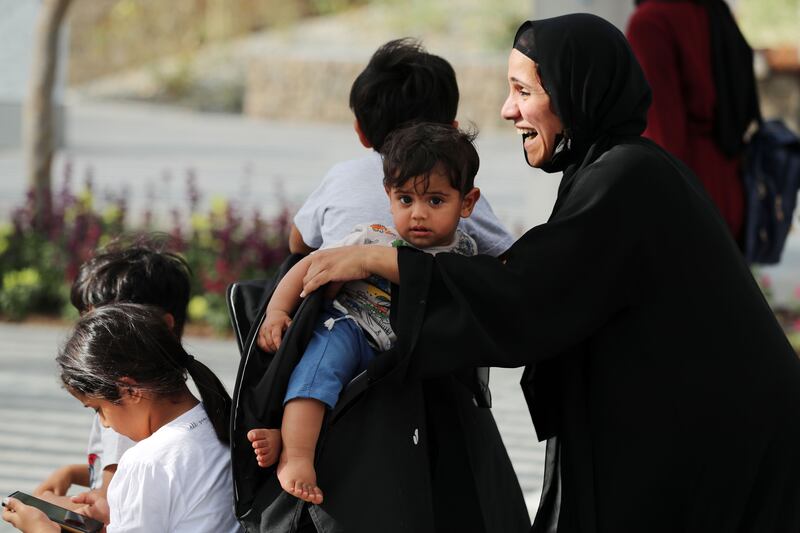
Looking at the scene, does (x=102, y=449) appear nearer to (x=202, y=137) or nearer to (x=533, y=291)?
(x=533, y=291)

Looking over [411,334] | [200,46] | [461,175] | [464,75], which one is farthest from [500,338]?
[200,46]

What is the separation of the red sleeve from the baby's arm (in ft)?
8.03

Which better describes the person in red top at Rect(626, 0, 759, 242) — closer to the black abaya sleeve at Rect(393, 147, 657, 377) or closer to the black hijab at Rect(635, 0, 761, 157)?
the black hijab at Rect(635, 0, 761, 157)

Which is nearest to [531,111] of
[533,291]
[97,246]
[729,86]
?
[533,291]

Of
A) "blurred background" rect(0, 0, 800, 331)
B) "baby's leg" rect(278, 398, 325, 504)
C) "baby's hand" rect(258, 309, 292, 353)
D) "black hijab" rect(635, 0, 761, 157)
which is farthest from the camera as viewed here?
"blurred background" rect(0, 0, 800, 331)

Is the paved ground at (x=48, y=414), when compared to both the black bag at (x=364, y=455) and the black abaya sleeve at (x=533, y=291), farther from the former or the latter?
the black abaya sleeve at (x=533, y=291)

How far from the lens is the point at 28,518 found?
2.64m

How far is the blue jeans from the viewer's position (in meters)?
2.34

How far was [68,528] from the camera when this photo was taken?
2666 mm

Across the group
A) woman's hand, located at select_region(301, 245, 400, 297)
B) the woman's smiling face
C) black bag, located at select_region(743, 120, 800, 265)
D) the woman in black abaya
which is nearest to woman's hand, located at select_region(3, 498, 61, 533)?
woman's hand, located at select_region(301, 245, 400, 297)

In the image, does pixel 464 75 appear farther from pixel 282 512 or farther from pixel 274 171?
pixel 282 512

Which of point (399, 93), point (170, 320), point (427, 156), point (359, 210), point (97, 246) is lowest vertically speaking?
point (97, 246)

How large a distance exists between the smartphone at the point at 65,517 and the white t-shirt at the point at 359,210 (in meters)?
0.79

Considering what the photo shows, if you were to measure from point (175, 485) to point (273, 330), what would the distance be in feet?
1.39
